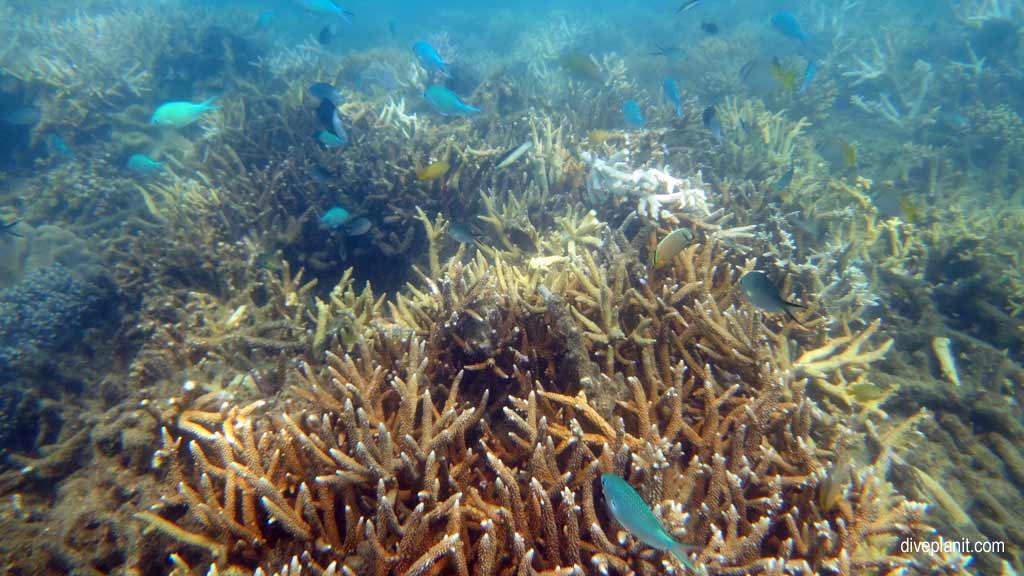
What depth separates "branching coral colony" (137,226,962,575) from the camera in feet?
6.48

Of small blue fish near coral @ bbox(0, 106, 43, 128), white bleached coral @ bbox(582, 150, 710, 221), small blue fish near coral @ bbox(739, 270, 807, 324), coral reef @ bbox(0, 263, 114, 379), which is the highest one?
small blue fish near coral @ bbox(0, 106, 43, 128)

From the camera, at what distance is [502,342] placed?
2918mm

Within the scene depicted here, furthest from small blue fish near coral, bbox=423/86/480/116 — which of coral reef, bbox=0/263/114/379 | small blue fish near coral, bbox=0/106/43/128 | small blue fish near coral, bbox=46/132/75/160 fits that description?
small blue fish near coral, bbox=0/106/43/128

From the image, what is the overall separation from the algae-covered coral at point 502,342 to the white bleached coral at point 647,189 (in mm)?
32

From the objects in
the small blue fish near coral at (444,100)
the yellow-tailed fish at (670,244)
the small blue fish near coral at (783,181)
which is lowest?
the yellow-tailed fish at (670,244)

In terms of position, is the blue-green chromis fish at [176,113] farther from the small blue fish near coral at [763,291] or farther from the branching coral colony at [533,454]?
the small blue fish near coral at [763,291]

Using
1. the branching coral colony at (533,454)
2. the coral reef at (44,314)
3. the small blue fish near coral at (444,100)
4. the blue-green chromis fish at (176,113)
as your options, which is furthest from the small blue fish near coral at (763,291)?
the blue-green chromis fish at (176,113)

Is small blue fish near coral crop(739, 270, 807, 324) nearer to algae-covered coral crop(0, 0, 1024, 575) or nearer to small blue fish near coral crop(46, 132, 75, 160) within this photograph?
algae-covered coral crop(0, 0, 1024, 575)

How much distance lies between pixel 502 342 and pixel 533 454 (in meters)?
0.84

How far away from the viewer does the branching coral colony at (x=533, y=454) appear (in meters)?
1.97

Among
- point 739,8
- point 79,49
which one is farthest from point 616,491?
point 739,8

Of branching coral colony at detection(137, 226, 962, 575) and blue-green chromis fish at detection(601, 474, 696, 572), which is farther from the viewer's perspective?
branching coral colony at detection(137, 226, 962, 575)

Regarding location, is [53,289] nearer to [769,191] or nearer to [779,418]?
[779,418]

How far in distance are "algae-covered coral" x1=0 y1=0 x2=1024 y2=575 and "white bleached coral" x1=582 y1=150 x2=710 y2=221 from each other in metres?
0.03
